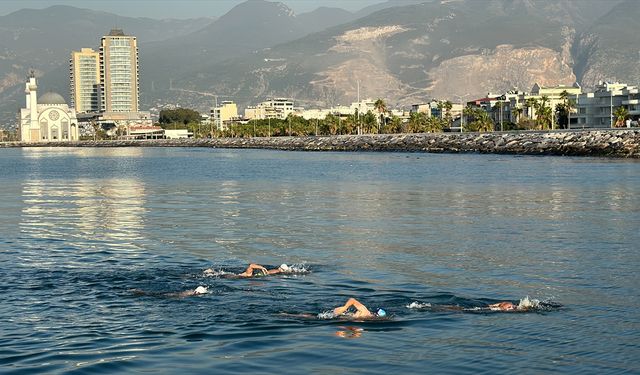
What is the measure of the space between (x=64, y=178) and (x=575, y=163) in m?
43.3

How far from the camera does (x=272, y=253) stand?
25719 mm

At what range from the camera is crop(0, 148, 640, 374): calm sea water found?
14.3 metres

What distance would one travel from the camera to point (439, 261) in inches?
933

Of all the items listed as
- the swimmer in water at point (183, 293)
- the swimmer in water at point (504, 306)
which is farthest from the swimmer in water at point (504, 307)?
the swimmer in water at point (183, 293)

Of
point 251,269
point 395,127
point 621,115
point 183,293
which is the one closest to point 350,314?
point 183,293

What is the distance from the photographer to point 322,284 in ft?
66.8

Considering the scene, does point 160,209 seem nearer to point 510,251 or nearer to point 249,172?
point 510,251

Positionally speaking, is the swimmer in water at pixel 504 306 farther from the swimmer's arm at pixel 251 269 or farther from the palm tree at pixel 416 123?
the palm tree at pixel 416 123

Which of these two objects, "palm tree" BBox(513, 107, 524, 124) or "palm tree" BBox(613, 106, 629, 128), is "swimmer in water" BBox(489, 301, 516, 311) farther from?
"palm tree" BBox(513, 107, 524, 124)

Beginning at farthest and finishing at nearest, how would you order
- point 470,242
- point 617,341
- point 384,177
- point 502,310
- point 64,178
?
point 64,178 < point 384,177 < point 470,242 < point 502,310 < point 617,341

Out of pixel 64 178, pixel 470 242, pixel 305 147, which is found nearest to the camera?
pixel 470 242

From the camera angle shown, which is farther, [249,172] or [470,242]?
[249,172]

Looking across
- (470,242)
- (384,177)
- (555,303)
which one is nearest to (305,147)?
(384,177)

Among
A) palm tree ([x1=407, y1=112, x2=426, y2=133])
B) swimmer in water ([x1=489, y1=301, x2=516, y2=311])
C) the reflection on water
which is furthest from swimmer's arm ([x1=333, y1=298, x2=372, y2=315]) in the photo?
palm tree ([x1=407, y1=112, x2=426, y2=133])
